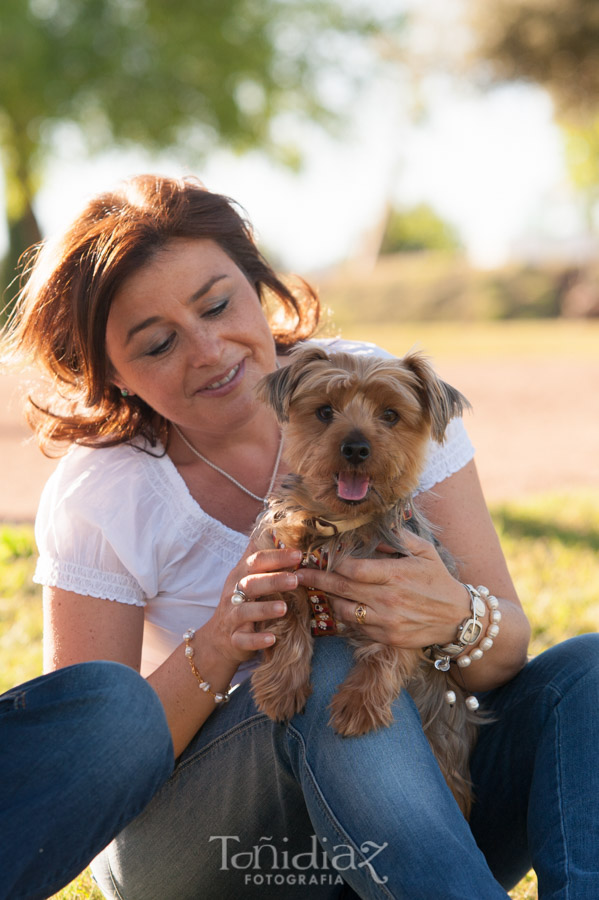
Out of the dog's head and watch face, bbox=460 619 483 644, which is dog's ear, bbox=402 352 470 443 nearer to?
the dog's head

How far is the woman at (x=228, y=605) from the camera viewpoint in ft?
8.34

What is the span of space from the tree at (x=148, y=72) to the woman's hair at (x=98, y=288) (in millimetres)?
19425

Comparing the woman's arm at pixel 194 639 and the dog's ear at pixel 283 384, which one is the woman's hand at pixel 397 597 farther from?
the dog's ear at pixel 283 384

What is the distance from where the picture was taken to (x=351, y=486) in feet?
9.49

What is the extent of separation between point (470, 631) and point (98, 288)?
175 cm

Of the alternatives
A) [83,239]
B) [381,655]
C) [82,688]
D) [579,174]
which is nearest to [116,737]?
[82,688]

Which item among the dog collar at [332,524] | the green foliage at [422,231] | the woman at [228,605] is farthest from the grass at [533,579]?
the green foliage at [422,231]

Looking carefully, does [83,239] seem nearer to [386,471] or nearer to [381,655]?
[386,471]

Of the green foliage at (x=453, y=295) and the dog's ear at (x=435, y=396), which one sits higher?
the dog's ear at (x=435, y=396)

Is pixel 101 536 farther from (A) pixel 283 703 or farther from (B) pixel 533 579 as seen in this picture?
(B) pixel 533 579

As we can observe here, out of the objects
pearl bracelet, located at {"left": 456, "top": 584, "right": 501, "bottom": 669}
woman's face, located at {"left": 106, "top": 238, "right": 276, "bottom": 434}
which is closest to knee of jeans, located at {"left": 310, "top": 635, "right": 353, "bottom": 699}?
pearl bracelet, located at {"left": 456, "top": 584, "right": 501, "bottom": 669}

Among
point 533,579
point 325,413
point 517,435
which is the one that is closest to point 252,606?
point 325,413

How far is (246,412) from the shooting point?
348cm

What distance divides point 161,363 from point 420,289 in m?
36.5
